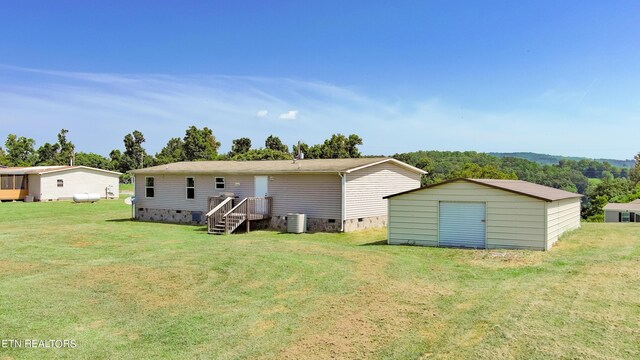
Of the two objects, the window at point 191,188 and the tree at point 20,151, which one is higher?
the tree at point 20,151

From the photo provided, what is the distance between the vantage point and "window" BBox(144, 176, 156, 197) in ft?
90.8

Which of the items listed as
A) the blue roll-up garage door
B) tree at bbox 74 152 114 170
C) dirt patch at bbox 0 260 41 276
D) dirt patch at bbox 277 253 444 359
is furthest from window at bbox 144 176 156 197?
tree at bbox 74 152 114 170

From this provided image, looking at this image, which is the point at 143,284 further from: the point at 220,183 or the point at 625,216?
the point at 625,216

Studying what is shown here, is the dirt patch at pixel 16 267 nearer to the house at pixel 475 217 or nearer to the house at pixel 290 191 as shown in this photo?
the house at pixel 290 191

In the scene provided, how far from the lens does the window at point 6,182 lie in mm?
38844

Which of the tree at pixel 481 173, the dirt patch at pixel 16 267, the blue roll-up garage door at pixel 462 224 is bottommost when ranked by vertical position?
the dirt patch at pixel 16 267

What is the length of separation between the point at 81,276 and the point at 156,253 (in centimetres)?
341

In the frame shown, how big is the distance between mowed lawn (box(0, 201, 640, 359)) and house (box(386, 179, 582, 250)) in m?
0.88

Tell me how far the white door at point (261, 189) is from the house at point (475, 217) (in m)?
8.38

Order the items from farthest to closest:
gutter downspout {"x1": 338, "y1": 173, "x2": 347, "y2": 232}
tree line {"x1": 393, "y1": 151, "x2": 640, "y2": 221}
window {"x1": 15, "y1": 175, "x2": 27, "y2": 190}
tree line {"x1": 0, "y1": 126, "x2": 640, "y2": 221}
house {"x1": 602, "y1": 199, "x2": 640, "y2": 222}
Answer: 1. tree line {"x1": 0, "y1": 126, "x2": 640, "y2": 221}
2. tree line {"x1": 393, "y1": 151, "x2": 640, "y2": 221}
3. window {"x1": 15, "y1": 175, "x2": 27, "y2": 190}
4. house {"x1": 602, "y1": 199, "x2": 640, "y2": 222}
5. gutter downspout {"x1": 338, "y1": 173, "x2": 347, "y2": 232}

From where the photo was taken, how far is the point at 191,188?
2562 centimetres

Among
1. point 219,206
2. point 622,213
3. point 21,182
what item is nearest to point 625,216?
point 622,213

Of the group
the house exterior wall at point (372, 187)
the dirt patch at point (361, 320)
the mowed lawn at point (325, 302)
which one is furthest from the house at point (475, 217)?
the dirt patch at point (361, 320)

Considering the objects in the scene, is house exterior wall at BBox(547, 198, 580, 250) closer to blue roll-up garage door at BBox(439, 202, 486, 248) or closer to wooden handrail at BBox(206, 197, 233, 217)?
blue roll-up garage door at BBox(439, 202, 486, 248)
